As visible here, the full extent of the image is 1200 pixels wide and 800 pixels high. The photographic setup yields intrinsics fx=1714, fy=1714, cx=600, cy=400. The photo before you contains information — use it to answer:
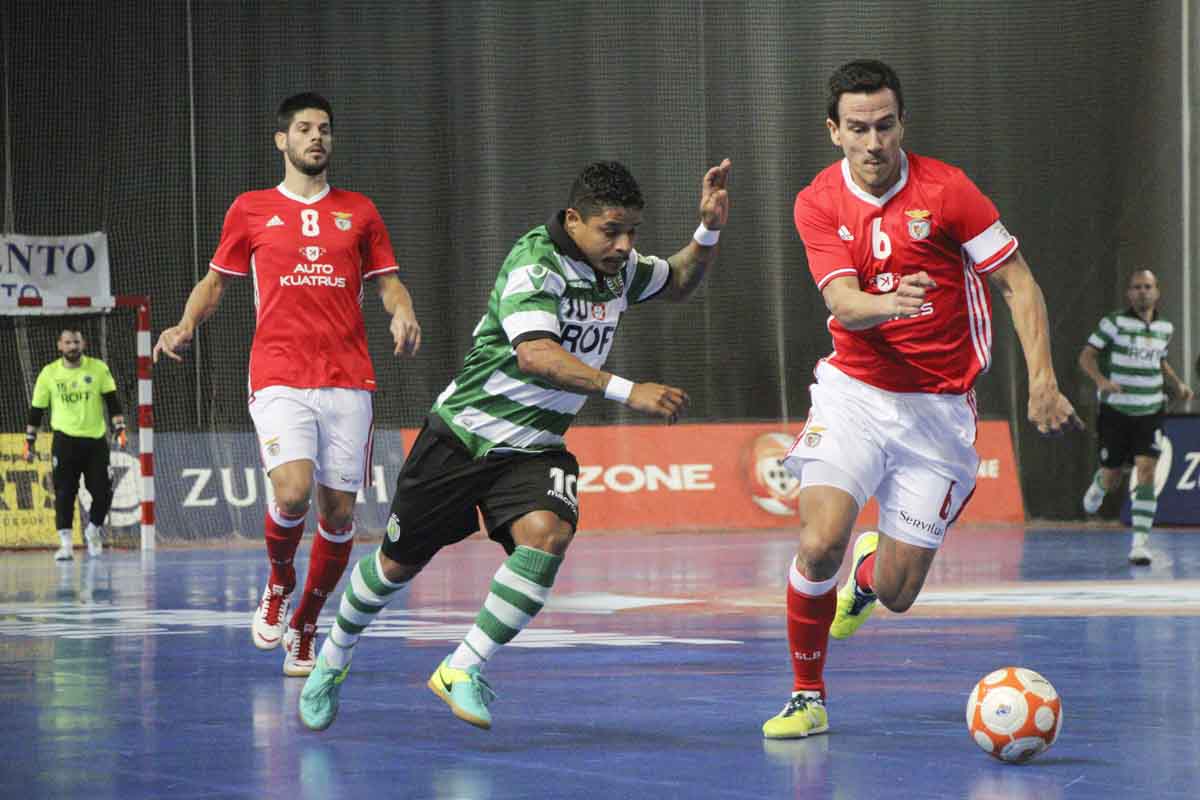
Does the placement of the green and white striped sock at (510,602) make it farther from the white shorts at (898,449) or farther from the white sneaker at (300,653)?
the white sneaker at (300,653)

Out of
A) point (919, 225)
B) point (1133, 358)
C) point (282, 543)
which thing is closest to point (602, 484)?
point (1133, 358)

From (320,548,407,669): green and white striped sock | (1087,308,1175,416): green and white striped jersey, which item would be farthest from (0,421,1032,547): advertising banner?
(320,548,407,669): green and white striped sock

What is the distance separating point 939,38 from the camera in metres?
22.0

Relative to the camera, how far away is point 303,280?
296 inches

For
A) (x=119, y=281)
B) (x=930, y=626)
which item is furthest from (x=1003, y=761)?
(x=119, y=281)

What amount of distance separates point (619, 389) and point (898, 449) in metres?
1.18

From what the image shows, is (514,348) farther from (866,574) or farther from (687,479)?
(687,479)

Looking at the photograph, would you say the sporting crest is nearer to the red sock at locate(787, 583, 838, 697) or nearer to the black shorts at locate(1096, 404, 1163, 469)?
the red sock at locate(787, 583, 838, 697)

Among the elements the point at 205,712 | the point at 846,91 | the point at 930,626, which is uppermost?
the point at 846,91

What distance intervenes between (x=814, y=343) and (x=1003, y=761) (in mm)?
16900

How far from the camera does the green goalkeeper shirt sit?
15.7 metres

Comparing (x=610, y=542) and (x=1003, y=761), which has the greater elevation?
(x=1003, y=761)

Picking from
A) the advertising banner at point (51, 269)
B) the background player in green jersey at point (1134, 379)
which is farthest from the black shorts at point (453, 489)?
the advertising banner at point (51, 269)

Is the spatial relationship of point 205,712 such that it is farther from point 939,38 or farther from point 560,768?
point 939,38
